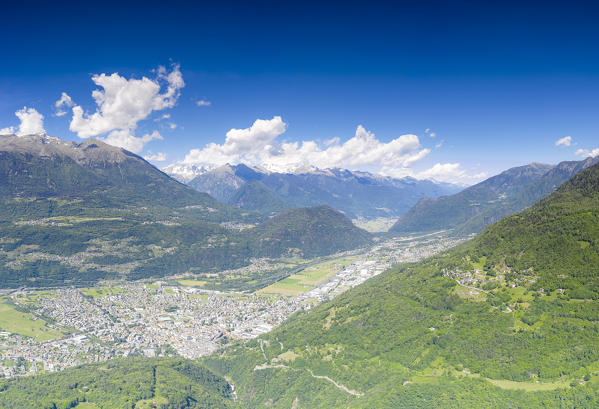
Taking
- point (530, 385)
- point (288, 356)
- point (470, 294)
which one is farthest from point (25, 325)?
point (530, 385)

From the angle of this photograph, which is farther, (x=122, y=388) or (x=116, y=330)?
(x=116, y=330)

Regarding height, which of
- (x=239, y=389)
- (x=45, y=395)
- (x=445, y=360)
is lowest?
(x=239, y=389)

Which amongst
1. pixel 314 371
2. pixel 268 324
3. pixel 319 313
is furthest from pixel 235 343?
pixel 314 371

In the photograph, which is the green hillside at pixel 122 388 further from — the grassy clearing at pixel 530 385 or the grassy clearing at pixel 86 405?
the grassy clearing at pixel 530 385

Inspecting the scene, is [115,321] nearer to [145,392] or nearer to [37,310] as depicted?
A: [37,310]

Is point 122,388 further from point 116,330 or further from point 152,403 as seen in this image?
point 116,330

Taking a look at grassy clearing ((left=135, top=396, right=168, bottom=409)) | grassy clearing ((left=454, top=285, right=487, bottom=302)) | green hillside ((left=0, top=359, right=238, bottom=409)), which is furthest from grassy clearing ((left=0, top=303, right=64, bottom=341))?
grassy clearing ((left=454, top=285, right=487, bottom=302))
